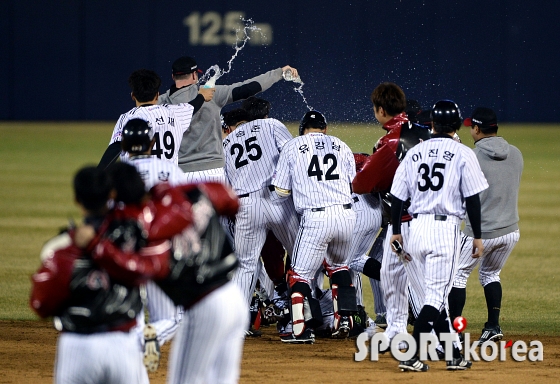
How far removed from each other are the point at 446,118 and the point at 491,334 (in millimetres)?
1782

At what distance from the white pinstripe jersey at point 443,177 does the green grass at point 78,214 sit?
1.84m

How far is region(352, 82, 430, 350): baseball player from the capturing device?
5699 millimetres

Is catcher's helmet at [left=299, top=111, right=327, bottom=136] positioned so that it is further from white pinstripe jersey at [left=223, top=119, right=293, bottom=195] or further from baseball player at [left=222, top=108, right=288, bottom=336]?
baseball player at [left=222, top=108, right=288, bottom=336]

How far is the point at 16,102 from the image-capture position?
86.6ft

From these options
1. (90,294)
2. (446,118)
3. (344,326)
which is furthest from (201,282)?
(344,326)

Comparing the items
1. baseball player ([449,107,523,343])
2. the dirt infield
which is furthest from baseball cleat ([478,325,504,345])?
the dirt infield

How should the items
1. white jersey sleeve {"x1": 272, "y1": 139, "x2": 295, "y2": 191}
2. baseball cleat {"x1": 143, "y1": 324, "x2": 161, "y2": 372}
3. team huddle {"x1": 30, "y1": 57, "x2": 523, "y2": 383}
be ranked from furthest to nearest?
white jersey sleeve {"x1": 272, "y1": 139, "x2": 295, "y2": 191} < baseball cleat {"x1": 143, "y1": 324, "x2": 161, "y2": 372} < team huddle {"x1": 30, "y1": 57, "x2": 523, "y2": 383}

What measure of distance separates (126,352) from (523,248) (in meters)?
8.21

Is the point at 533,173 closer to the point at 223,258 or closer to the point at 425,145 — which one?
the point at 425,145

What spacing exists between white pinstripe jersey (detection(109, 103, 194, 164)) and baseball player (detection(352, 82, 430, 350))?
136cm

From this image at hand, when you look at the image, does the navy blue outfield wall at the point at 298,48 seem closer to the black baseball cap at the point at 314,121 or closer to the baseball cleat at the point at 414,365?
the black baseball cap at the point at 314,121

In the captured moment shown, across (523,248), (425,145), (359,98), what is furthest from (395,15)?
(425,145)

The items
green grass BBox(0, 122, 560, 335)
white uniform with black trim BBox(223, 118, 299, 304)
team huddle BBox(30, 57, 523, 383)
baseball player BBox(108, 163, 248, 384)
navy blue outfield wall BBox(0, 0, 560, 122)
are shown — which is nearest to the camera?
team huddle BBox(30, 57, 523, 383)

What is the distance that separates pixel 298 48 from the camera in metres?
24.4
